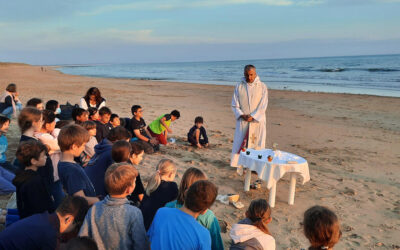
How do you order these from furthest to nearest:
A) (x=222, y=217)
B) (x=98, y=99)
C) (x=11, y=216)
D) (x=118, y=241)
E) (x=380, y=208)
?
(x=98, y=99) → (x=380, y=208) → (x=222, y=217) → (x=11, y=216) → (x=118, y=241)

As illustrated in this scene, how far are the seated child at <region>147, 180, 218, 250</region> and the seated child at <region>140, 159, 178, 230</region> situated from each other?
872 mm

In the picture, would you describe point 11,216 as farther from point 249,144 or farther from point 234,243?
point 249,144

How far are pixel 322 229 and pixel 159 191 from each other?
64.2 inches

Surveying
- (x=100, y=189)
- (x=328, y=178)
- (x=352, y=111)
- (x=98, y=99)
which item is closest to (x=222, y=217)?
(x=100, y=189)

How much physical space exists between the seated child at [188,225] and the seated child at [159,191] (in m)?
0.87

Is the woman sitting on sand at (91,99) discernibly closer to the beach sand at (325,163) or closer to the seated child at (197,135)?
the beach sand at (325,163)

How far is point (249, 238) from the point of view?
2531 millimetres

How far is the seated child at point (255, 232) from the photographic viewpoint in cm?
252

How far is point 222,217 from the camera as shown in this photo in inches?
181

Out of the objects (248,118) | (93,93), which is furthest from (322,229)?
(93,93)

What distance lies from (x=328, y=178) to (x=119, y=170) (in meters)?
4.90

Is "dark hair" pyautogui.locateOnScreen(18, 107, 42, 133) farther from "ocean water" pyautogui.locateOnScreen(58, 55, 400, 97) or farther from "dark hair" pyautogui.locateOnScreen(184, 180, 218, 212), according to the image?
"ocean water" pyautogui.locateOnScreen(58, 55, 400, 97)

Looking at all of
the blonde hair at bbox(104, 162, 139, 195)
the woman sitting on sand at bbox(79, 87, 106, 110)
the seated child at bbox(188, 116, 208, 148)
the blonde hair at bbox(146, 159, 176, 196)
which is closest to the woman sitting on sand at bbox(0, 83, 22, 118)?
the woman sitting on sand at bbox(79, 87, 106, 110)

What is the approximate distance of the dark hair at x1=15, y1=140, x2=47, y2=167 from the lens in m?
3.10
